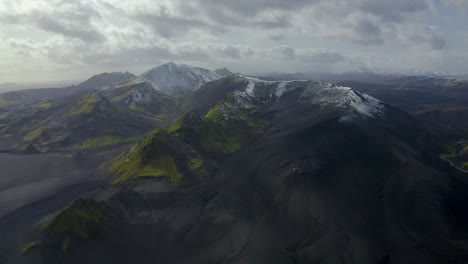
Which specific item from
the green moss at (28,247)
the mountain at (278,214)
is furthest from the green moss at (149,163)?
the green moss at (28,247)

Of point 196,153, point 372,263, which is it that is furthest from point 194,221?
point 196,153

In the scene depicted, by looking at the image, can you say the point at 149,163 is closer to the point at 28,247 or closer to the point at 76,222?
the point at 76,222

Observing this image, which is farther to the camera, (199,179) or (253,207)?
(199,179)

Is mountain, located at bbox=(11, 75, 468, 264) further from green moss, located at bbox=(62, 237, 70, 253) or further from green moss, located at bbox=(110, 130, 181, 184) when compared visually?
green moss, located at bbox=(110, 130, 181, 184)

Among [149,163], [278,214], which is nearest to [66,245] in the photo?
[278,214]

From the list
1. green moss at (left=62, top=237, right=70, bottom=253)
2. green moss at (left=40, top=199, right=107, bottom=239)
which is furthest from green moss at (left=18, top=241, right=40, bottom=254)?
green moss at (left=62, top=237, right=70, bottom=253)

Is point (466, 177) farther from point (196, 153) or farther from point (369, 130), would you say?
point (196, 153)

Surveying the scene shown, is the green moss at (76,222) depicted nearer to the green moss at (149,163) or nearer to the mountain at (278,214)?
the mountain at (278,214)
